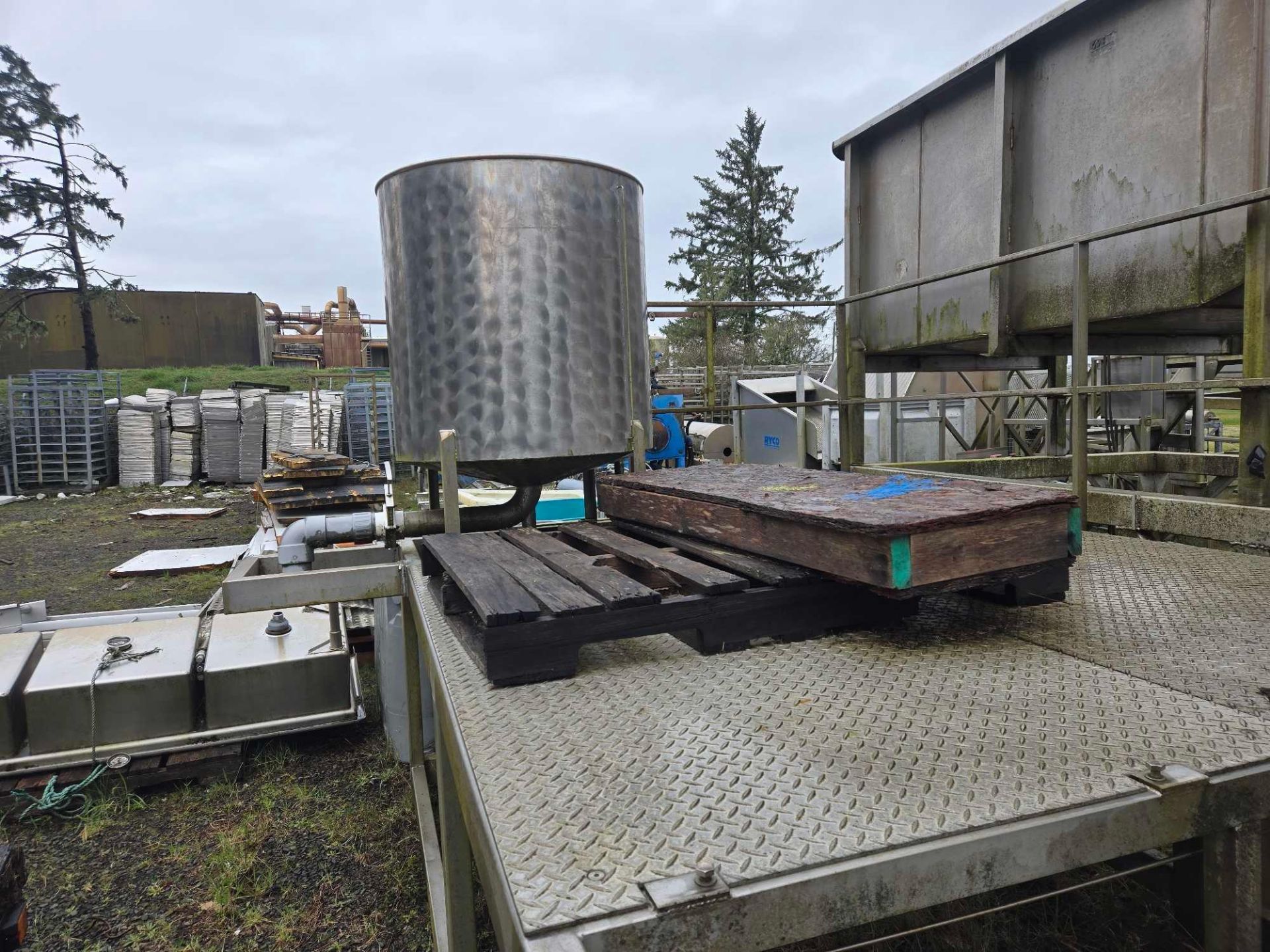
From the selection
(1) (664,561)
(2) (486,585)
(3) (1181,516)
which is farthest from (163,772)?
(3) (1181,516)

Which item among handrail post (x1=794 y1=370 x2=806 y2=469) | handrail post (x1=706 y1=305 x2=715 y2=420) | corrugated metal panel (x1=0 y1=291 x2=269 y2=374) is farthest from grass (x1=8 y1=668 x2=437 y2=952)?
corrugated metal panel (x1=0 y1=291 x2=269 y2=374)

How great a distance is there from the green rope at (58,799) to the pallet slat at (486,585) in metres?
2.73

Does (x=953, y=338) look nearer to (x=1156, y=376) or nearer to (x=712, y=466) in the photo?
(x=712, y=466)

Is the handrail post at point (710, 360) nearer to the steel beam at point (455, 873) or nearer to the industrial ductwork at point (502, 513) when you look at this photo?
the industrial ductwork at point (502, 513)

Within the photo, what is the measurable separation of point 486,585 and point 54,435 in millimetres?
20118

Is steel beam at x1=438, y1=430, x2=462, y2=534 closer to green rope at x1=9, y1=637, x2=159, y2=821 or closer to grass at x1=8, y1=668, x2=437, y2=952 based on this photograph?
grass at x1=8, y1=668, x2=437, y2=952

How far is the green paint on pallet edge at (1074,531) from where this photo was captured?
196 centimetres

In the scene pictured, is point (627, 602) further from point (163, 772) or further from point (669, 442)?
point (669, 442)

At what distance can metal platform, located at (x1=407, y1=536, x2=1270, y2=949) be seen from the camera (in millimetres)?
981

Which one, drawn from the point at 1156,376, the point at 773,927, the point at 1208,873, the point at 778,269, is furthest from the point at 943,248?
the point at 778,269

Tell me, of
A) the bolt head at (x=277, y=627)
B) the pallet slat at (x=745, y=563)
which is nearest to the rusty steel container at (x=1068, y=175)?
the pallet slat at (x=745, y=563)

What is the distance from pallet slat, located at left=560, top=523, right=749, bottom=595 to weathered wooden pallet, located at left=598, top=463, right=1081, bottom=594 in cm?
18

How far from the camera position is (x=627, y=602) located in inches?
70.0

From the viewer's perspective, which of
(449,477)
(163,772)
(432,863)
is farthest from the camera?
(163,772)
